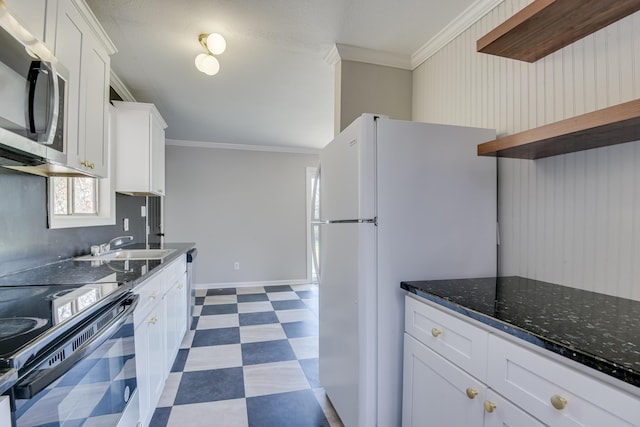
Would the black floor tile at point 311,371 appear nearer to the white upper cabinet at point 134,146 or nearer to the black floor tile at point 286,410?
the black floor tile at point 286,410

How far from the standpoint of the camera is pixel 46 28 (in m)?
1.32

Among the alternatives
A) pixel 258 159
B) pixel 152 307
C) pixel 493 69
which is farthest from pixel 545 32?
pixel 258 159

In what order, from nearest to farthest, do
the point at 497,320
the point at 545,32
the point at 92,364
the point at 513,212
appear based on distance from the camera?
1. the point at 497,320
2. the point at 92,364
3. the point at 545,32
4. the point at 513,212

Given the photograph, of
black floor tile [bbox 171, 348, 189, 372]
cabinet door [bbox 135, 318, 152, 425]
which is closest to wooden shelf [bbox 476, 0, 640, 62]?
cabinet door [bbox 135, 318, 152, 425]

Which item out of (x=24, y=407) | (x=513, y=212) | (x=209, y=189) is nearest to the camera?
(x=24, y=407)

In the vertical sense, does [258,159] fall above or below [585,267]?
above

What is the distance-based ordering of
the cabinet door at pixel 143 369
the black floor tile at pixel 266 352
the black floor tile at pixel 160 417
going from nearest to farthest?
the cabinet door at pixel 143 369, the black floor tile at pixel 160 417, the black floor tile at pixel 266 352

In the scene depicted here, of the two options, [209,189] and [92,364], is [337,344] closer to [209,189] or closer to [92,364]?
[92,364]

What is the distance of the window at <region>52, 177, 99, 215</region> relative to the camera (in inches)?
77.7

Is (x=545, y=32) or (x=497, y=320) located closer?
(x=497, y=320)

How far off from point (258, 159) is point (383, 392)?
4.23 meters

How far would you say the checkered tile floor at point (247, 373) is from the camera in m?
1.86

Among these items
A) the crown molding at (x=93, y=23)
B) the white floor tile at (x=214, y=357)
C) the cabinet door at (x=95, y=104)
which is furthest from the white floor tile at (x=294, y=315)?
the crown molding at (x=93, y=23)

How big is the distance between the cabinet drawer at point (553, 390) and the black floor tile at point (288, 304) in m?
3.19
